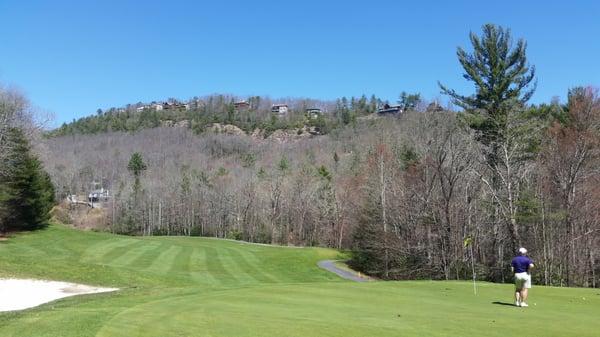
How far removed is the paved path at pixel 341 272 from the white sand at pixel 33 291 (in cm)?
2240

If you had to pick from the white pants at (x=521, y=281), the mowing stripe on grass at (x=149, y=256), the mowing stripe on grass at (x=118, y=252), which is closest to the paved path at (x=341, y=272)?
the mowing stripe on grass at (x=149, y=256)

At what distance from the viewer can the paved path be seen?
41.0 meters

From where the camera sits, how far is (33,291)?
70.1ft

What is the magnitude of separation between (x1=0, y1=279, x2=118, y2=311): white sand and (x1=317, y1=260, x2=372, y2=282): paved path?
2240 cm

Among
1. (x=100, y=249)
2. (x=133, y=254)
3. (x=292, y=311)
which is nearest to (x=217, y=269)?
(x=133, y=254)

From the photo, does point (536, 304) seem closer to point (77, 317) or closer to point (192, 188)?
point (77, 317)

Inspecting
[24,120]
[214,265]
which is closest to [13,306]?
[214,265]

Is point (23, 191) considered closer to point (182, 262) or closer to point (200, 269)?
point (182, 262)

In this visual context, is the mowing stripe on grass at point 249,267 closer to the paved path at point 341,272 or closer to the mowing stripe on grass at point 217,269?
the mowing stripe on grass at point 217,269

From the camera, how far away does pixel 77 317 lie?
11.9 m

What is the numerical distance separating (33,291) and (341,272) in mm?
27122

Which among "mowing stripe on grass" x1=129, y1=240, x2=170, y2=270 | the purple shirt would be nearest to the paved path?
"mowing stripe on grass" x1=129, y1=240, x2=170, y2=270

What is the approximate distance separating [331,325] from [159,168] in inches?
5148

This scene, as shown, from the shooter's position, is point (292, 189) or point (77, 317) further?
point (292, 189)
